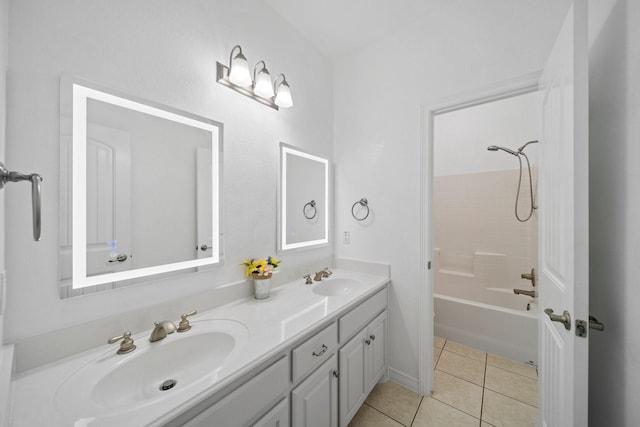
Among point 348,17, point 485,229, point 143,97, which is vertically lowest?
point 485,229

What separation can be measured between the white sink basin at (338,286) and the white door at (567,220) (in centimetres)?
102

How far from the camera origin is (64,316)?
84 centimetres

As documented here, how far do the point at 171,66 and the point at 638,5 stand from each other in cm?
170

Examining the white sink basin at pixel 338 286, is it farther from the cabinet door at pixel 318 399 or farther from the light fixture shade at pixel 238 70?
the light fixture shade at pixel 238 70

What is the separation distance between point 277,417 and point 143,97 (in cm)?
143

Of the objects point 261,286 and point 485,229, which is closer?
point 261,286

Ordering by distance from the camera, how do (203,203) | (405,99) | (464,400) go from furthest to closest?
(405,99), (464,400), (203,203)

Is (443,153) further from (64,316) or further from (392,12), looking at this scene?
(64,316)

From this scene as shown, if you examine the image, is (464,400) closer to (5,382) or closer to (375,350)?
(375,350)

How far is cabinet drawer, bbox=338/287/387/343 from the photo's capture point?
1303 millimetres

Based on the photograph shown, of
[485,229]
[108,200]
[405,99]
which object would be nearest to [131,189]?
[108,200]

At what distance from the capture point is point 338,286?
1833mm

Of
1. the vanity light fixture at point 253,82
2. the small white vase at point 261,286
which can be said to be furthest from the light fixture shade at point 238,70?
the small white vase at point 261,286

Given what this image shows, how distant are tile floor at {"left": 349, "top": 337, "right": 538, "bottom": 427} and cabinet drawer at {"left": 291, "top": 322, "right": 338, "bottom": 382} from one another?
2.24ft
